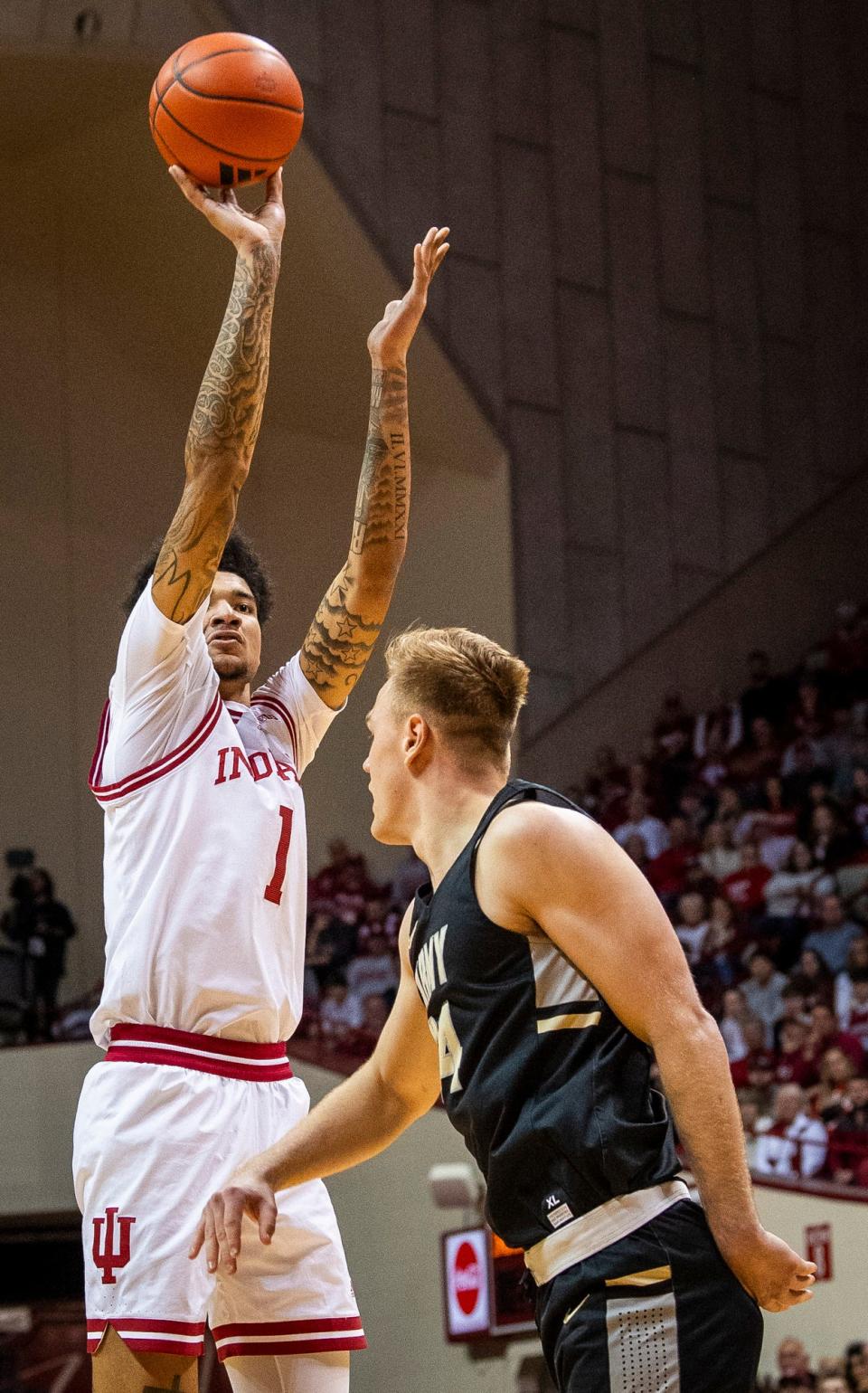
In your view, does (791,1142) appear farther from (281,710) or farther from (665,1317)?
(665,1317)

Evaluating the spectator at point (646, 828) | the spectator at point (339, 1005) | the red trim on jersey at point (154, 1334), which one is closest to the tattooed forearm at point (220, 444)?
the red trim on jersey at point (154, 1334)

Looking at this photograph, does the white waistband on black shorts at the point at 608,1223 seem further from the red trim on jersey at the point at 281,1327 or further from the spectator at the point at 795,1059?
the spectator at the point at 795,1059

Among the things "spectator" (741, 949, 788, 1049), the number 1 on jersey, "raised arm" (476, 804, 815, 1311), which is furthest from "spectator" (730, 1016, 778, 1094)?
"raised arm" (476, 804, 815, 1311)

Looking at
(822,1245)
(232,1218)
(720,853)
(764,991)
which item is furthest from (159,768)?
(720,853)

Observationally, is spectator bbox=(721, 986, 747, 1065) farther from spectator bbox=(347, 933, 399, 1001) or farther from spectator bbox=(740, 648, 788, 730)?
spectator bbox=(740, 648, 788, 730)

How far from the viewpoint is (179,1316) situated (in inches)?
125

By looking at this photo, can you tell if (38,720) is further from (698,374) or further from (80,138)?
(698,374)

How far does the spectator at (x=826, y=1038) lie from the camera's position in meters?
9.11

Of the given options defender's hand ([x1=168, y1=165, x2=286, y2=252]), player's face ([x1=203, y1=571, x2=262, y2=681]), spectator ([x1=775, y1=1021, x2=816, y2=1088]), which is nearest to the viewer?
defender's hand ([x1=168, y1=165, x2=286, y2=252])

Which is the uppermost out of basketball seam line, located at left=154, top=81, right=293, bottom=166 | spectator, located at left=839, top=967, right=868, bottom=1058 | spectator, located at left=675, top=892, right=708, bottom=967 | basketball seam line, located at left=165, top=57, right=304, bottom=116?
basketball seam line, located at left=165, top=57, right=304, bottom=116

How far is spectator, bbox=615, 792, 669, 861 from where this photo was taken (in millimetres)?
12680

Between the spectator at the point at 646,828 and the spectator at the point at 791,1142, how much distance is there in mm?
3739

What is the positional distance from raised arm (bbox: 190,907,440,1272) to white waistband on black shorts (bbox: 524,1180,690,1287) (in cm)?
47

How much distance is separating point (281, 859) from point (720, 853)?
Result: 8.86 m
